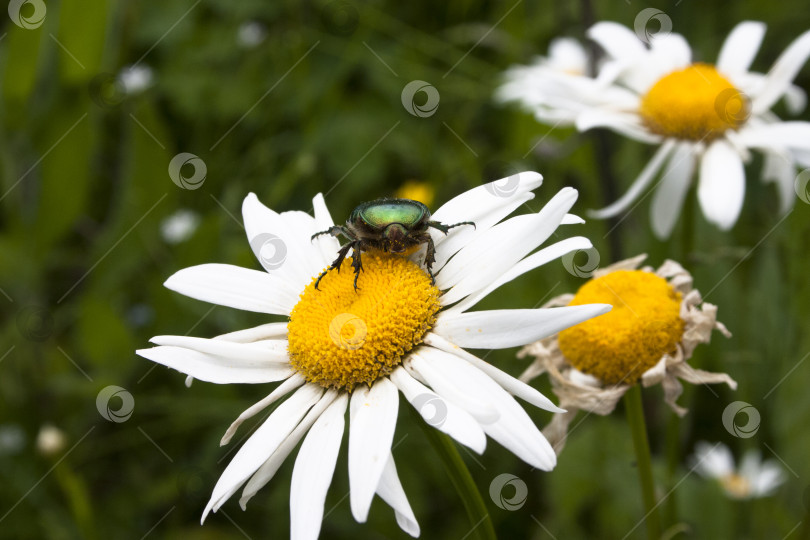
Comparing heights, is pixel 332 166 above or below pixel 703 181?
above

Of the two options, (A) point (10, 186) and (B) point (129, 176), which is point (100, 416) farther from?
(A) point (10, 186)

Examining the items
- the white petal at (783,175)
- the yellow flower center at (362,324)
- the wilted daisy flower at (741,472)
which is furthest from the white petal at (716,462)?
the yellow flower center at (362,324)

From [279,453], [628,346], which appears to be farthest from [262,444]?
[628,346]

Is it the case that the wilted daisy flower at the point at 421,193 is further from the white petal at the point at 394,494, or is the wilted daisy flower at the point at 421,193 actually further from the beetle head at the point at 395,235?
the white petal at the point at 394,494

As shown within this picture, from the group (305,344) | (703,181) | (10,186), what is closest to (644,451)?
(305,344)

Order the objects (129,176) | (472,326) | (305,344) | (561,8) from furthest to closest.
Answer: (561,8) → (129,176) → (305,344) → (472,326)

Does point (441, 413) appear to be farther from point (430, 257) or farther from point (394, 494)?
point (430, 257)

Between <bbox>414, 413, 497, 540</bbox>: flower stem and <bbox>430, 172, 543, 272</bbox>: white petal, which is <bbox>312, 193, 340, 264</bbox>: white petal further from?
<bbox>414, 413, 497, 540</bbox>: flower stem

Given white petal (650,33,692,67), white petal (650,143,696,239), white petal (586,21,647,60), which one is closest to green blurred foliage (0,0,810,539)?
white petal (650,143,696,239)

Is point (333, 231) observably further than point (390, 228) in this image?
Yes
